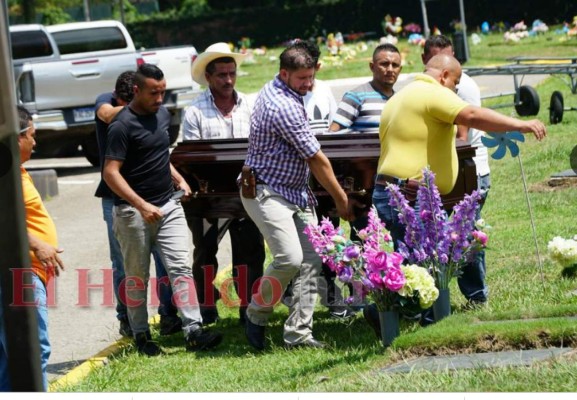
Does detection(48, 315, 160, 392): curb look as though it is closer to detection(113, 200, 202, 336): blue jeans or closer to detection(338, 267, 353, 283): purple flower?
detection(113, 200, 202, 336): blue jeans

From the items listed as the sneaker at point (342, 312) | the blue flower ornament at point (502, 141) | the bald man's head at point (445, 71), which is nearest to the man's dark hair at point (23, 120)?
the bald man's head at point (445, 71)

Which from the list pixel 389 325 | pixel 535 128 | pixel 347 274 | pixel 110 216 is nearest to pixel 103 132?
pixel 110 216

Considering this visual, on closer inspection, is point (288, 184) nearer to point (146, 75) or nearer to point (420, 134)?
point (420, 134)

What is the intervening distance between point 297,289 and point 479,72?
9863 millimetres

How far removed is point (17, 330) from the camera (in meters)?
3.38

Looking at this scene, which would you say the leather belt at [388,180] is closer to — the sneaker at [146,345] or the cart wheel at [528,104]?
the sneaker at [146,345]

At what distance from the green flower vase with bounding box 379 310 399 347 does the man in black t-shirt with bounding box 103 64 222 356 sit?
1676mm

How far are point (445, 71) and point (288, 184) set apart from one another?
1210 millimetres

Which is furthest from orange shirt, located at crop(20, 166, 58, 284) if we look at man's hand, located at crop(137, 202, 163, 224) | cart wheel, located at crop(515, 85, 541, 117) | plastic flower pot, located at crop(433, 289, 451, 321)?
cart wheel, located at crop(515, 85, 541, 117)

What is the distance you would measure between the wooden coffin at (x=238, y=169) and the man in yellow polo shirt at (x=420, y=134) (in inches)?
21.8

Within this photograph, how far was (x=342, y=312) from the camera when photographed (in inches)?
351

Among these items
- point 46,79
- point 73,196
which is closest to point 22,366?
point 73,196

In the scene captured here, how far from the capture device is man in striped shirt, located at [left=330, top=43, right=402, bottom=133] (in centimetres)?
877

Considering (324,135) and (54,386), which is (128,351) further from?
(324,135)
